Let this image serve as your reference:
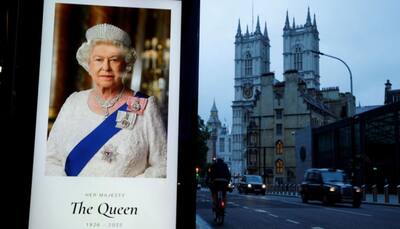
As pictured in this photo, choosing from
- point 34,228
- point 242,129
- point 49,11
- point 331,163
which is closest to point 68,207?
point 34,228

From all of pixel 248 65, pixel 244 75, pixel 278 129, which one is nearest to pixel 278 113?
pixel 278 129

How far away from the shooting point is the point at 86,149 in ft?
8.28

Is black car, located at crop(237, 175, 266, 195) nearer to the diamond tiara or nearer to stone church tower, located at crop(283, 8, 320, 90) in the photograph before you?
the diamond tiara

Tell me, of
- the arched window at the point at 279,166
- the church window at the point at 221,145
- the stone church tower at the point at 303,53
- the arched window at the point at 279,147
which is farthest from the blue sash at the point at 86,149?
the church window at the point at 221,145

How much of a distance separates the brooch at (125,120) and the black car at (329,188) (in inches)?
873

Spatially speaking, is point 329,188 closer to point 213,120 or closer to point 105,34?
point 105,34

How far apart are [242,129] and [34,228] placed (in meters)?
132

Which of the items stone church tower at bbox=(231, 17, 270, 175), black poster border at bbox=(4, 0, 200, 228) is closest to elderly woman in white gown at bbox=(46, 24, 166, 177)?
black poster border at bbox=(4, 0, 200, 228)

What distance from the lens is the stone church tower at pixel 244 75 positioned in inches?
5310

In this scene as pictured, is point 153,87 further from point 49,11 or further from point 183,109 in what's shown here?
point 49,11

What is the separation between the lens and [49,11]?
103 inches

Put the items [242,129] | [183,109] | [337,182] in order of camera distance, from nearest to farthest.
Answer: [183,109] < [337,182] < [242,129]

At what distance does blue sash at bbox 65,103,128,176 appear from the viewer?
8.29 feet

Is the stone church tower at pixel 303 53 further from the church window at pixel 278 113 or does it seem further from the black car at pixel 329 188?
the black car at pixel 329 188
